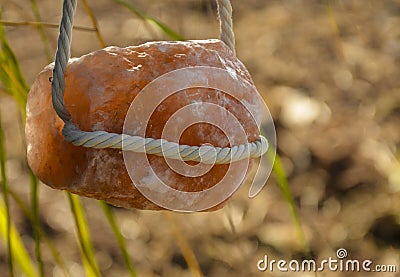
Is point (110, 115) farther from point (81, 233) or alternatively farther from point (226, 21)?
point (81, 233)

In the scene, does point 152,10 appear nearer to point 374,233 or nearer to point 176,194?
point 374,233

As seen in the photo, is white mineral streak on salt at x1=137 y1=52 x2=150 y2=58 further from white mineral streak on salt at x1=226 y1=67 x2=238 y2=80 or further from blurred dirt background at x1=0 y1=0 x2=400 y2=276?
blurred dirt background at x1=0 y1=0 x2=400 y2=276

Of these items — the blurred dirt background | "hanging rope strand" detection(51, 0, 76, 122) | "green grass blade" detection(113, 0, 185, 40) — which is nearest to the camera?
"hanging rope strand" detection(51, 0, 76, 122)

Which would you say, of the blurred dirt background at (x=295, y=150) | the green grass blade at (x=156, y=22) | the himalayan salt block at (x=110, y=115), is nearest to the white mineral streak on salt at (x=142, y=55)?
the himalayan salt block at (x=110, y=115)

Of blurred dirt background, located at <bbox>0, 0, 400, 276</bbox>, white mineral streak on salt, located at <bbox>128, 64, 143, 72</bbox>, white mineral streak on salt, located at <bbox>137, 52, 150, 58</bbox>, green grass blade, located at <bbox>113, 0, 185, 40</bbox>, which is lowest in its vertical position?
blurred dirt background, located at <bbox>0, 0, 400, 276</bbox>

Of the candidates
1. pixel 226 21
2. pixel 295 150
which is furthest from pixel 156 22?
pixel 295 150

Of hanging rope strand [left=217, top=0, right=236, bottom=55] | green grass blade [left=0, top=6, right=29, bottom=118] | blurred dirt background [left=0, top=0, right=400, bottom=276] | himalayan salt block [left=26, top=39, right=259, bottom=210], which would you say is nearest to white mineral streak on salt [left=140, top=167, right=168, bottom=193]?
himalayan salt block [left=26, top=39, right=259, bottom=210]
